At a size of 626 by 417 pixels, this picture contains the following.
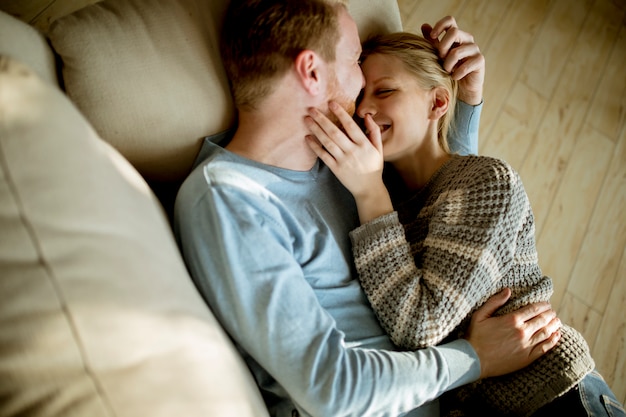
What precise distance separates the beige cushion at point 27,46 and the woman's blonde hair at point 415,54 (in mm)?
708

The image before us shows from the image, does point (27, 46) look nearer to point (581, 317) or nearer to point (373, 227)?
point (373, 227)

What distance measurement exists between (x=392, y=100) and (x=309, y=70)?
0.92ft

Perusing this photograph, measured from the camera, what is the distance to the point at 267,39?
36.6 inches

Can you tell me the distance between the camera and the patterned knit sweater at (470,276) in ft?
3.07

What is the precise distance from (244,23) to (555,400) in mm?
1025

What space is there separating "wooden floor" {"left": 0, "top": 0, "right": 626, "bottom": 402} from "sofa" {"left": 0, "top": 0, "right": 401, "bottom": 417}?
52.3 inches

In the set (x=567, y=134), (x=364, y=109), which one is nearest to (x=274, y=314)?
(x=364, y=109)

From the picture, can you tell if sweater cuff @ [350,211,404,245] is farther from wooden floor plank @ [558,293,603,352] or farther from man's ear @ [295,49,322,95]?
wooden floor plank @ [558,293,603,352]

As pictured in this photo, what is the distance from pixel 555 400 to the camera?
982 mm

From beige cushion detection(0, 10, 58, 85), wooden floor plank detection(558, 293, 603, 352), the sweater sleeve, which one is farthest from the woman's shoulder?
wooden floor plank detection(558, 293, 603, 352)

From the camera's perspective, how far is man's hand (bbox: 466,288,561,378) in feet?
3.19

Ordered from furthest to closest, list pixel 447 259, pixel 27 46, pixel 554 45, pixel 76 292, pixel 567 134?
pixel 554 45, pixel 567 134, pixel 447 259, pixel 27 46, pixel 76 292

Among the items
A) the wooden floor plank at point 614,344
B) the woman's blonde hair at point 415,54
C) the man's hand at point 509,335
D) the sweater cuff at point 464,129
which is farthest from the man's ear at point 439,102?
the wooden floor plank at point 614,344

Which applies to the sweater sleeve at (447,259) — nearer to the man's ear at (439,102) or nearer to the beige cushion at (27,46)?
the man's ear at (439,102)
